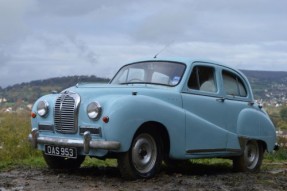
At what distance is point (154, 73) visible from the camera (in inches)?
321

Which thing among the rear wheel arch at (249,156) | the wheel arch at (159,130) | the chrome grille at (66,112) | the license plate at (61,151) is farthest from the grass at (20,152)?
the wheel arch at (159,130)

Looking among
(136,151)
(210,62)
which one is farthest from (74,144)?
(210,62)

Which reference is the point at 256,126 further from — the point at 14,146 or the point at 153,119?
the point at 14,146

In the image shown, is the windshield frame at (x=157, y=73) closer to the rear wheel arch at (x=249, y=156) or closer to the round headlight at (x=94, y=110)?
the round headlight at (x=94, y=110)

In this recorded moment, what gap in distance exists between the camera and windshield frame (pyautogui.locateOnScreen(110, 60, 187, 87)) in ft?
26.2

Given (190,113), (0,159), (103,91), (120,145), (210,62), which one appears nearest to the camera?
(120,145)

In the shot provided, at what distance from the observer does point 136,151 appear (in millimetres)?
6859

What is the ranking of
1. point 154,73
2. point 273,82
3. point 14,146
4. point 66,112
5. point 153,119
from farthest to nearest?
1. point 273,82
2. point 14,146
3. point 154,73
4. point 66,112
5. point 153,119

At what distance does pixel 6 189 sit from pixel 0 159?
196 inches

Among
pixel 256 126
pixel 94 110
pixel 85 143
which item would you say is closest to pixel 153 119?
pixel 94 110

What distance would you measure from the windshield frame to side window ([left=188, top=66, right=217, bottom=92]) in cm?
25

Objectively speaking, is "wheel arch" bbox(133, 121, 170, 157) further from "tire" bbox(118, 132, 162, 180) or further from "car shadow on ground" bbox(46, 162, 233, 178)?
"car shadow on ground" bbox(46, 162, 233, 178)

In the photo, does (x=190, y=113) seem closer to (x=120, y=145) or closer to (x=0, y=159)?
(x=120, y=145)

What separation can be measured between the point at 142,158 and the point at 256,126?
2997 mm
